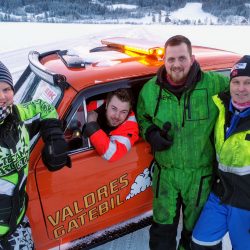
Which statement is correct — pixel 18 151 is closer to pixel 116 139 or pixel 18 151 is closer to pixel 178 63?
pixel 116 139

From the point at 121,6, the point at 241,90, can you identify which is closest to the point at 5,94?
the point at 241,90

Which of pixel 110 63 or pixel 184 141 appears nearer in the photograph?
pixel 184 141

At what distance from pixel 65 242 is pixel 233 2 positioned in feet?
252

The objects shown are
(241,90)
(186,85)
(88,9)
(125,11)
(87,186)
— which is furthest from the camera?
(125,11)

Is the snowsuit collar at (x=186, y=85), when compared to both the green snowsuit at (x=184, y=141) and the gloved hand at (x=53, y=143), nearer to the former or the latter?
the green snowsuit at (x=184, y=141)

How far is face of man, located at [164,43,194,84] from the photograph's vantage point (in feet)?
7.86

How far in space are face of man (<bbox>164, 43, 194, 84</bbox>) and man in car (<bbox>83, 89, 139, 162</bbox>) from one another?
401 mm

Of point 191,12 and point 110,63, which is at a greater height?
point 110,63

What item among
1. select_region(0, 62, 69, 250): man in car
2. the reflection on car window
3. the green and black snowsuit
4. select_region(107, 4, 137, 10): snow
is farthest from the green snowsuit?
select_region(107, 4, 137, 10): snow

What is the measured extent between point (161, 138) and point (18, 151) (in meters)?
1.00

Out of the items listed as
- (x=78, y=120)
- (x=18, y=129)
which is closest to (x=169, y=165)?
(x=78, y=120)

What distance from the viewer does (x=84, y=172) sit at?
2463 mm

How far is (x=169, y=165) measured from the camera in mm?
2582

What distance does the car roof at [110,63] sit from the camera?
2522 millimetres
